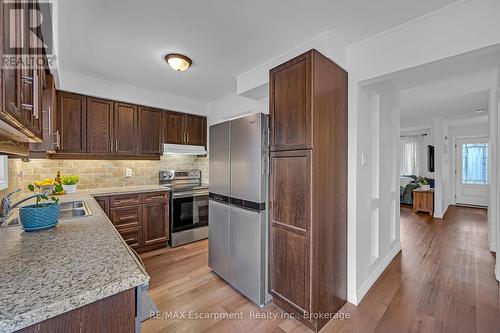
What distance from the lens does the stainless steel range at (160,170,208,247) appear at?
3354 millimetres

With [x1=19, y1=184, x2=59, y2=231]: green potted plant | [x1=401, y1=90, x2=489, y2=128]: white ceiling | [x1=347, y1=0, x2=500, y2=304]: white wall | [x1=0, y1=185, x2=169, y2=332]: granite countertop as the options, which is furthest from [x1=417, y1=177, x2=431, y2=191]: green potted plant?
[x1=19, y1=184, x2=59, y2=231]: green potted plant

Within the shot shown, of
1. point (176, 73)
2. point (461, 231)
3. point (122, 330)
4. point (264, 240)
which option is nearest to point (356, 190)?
point (264, 240)

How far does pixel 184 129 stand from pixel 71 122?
1566mm

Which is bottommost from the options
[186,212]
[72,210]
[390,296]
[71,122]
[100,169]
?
[390,296]

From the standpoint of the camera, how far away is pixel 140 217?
3113 millimetres

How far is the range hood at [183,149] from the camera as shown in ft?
11.7

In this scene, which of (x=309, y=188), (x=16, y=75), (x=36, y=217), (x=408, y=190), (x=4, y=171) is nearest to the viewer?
(x=16, y=75)

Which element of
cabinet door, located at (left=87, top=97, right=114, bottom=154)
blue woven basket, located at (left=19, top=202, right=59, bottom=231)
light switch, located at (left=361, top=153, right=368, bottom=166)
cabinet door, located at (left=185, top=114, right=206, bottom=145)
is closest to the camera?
blue woven basket, located at (left=19, top=202, right=59, bottom=231)

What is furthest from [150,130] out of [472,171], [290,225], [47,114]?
[472,171]

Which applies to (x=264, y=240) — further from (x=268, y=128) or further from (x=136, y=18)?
(x=136, y=18)

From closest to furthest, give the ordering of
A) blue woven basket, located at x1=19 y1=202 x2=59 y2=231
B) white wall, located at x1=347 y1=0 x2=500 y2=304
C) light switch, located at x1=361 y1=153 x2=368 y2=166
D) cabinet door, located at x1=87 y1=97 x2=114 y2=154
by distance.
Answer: blue woven basket, located at x1=19 y1=202 x2=59 y2=231 < white wall, located at x1=347 y1=0 x2=500 y2=304 < light switch, located at x1=361 y1=153 x2=368 y2=166 < cabinet door, located at x1=87 y1=97 x2=114 y2=154

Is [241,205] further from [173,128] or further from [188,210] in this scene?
[173,128]

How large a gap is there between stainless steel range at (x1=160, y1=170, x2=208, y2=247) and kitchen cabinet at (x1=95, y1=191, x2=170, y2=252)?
0.37ft

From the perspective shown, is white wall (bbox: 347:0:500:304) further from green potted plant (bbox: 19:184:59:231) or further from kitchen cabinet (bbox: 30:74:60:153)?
kitchen cabinet (bbox: 30:74:60:153)
